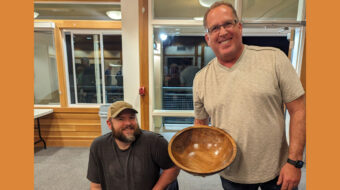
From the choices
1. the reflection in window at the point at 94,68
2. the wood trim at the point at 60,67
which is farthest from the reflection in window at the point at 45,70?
the reflection in window at the point at 94,68

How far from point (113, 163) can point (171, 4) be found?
2.23 metres

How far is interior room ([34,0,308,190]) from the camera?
228 cm

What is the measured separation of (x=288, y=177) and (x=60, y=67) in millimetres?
3494

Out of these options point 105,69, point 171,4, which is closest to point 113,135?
point 171,4

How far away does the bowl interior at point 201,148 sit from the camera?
0.89m

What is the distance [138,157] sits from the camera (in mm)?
1113

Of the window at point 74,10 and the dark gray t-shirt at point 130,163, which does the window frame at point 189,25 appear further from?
the dark gray t-shirt at point 130,163

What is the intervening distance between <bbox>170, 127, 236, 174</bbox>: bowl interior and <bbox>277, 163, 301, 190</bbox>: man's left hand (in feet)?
0.84

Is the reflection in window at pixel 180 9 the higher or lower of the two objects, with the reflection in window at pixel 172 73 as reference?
higher

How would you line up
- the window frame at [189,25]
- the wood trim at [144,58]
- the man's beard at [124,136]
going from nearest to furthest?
1. the man's beard at [124,136]
2. the window frame at [189,25]
3. the wood trim at [144,58]

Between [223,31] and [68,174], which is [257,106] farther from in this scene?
[68,174]

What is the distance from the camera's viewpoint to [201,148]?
986 mm

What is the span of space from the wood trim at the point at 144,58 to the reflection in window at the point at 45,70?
1.88m

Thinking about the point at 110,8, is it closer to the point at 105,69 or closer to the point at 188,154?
the point at 105,69
